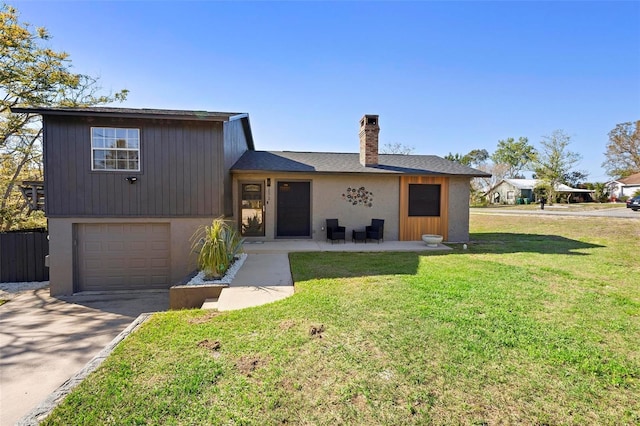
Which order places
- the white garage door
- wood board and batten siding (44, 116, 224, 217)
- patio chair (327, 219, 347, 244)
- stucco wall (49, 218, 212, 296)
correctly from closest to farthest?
wood board and batten siding (44, 116, 224, 217)
stucco wall (49, 218, 212, 296)
the white garage door
patio chair (327, 219, 347, 244)

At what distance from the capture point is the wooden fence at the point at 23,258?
931 cm

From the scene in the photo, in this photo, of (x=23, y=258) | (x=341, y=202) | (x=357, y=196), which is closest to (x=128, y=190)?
(x=23, y=258)

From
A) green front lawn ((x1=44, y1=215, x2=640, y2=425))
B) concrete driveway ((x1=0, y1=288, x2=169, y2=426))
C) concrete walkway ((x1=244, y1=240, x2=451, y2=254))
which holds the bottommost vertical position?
concrete driveway ((x1=0, y1=288, x2=169, y2=426))

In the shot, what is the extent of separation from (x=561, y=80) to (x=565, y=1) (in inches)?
264

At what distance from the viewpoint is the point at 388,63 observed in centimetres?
1332

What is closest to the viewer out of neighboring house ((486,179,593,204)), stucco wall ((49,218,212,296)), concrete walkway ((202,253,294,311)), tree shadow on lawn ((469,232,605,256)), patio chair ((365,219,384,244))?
concrete walkway ((202,253,294,311))

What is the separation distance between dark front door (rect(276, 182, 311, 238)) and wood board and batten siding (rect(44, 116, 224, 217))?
2.86m

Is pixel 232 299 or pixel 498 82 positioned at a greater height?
pixel 498 82

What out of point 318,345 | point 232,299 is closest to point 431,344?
point 318,345

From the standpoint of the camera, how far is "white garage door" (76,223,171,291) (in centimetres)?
820

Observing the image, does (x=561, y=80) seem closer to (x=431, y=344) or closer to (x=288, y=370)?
(x=431, y=344)

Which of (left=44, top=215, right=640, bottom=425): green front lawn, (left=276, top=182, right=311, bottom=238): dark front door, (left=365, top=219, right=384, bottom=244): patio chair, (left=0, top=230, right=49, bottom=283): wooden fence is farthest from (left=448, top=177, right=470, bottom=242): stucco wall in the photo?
(left=0, top=230, right=49, bottom=283): wooden fence

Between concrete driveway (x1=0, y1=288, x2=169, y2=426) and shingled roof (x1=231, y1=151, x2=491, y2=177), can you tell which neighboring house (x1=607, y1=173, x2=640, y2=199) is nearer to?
shingled roof (x1=231, y1=151, x2=491, y2=177)

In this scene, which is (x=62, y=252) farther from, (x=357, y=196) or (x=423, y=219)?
(x=423, y=219)
